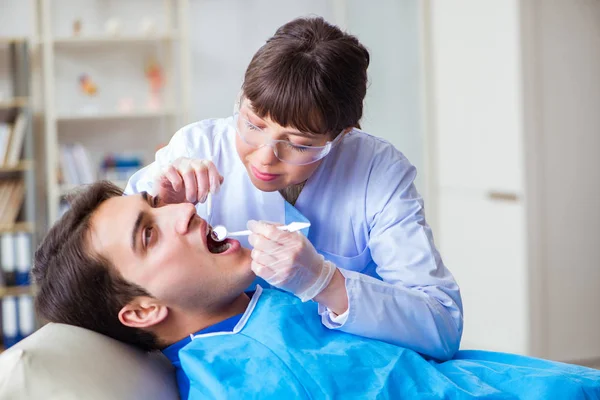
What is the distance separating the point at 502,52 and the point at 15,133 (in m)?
2.76

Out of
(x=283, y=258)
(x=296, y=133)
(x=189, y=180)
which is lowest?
(x=283, y=258)

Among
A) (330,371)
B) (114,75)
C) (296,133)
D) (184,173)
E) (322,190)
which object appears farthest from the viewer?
(114,75)

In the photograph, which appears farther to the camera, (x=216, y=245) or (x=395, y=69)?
(x=395, y=69)

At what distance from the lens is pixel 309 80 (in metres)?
1.61

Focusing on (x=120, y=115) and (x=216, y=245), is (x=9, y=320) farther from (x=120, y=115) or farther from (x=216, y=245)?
(x=216, y=245)

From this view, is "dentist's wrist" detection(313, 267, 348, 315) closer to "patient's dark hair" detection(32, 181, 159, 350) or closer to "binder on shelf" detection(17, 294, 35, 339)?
"patient's dark hair" detection(32, 181, 159, 350)

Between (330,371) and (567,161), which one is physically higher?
(567,161)

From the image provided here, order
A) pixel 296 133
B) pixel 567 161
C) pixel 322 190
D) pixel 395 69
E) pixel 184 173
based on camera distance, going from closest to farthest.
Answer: pixel 296 133
pixel 184 173
pixel 322 190
pixel 567 161
pixel 395 69

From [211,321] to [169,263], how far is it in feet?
0.60

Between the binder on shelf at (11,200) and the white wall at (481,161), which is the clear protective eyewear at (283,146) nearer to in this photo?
the white wall at (481,161)

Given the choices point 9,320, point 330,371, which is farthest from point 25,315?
point 330,371

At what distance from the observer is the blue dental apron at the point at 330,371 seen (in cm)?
151

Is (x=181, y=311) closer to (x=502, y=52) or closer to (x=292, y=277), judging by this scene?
(x=292, y=277)

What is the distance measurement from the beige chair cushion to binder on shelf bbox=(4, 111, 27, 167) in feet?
10.1
